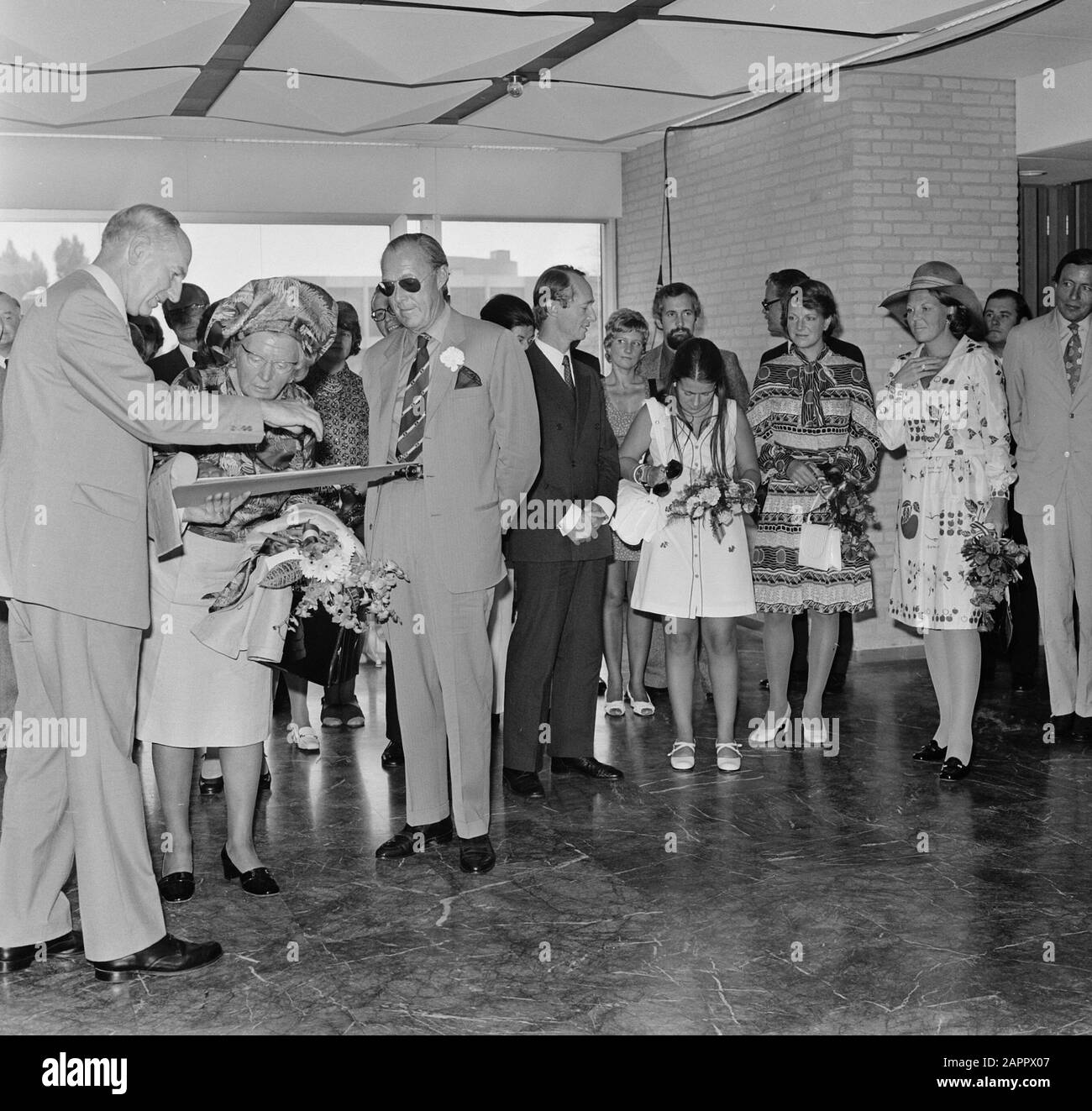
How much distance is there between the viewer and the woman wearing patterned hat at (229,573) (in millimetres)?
4047

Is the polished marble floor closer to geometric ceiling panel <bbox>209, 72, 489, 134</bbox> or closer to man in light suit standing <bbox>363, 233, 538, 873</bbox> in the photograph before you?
man in light suit standing <bbox>363, 233, 538, 873</bbox>

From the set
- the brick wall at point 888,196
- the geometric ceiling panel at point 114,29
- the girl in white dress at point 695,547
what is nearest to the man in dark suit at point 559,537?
the girl in white dress at point 695,547

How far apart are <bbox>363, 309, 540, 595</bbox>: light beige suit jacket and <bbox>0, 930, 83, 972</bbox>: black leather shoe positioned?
1537mm

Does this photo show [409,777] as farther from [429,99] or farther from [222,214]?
[222,214]

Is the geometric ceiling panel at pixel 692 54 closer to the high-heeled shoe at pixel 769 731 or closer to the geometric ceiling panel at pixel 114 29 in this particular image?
the geometric ceiling panel at pixel 114 29

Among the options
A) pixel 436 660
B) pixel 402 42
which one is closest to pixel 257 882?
pixel 436 660

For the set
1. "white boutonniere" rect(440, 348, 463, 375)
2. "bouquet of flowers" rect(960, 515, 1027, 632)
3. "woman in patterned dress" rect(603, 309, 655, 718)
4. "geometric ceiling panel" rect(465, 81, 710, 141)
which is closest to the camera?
"white boutonniere" rect(440, 348, 463, 375)

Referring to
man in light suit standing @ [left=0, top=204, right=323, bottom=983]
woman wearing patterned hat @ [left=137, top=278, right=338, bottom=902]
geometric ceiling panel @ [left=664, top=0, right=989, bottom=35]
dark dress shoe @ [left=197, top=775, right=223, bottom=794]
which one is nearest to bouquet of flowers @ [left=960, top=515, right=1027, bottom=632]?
woman wearing patterned hat @ [left=137, top=278, right=338, bottom=902]

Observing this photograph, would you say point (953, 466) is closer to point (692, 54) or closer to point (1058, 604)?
point (1058, 604)

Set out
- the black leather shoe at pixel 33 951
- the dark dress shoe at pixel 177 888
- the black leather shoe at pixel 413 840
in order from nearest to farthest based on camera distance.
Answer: the black leather shoe at pixel 33 951, the dark dress shoe at pixel 177 888, the black leather shoe at pixel 413 840

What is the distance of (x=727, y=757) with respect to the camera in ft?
19.2

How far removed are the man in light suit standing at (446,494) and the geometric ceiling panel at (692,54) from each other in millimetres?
3744

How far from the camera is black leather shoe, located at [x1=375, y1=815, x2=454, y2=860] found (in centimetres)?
478

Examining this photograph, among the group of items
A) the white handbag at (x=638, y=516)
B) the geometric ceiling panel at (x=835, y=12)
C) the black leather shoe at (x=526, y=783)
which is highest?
the geometric ceiling panel at (x=835, y=12)
